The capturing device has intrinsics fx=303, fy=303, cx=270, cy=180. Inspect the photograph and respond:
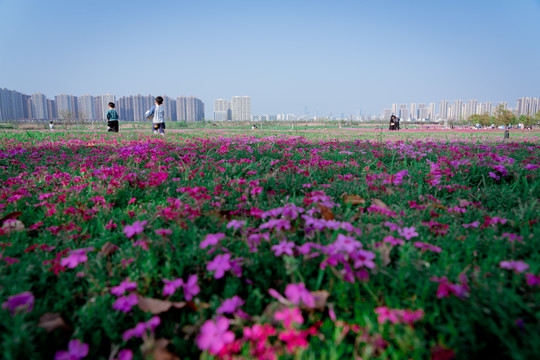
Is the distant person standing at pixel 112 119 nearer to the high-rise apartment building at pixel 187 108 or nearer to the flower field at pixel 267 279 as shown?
the flower field at pixel 267 279

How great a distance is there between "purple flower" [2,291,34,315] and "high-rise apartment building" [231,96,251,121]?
16242 centimetres

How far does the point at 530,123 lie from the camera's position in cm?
8362

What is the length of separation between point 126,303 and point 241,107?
166 meters

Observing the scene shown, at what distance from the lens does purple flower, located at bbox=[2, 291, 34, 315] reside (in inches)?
49.4

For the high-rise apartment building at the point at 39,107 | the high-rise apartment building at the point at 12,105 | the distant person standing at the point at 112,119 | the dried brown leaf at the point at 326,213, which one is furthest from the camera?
the high-rise apartment building at the point at 39,107

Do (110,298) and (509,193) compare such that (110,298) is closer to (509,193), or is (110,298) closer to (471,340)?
(471,340)

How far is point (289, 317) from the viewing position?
45.7 inches

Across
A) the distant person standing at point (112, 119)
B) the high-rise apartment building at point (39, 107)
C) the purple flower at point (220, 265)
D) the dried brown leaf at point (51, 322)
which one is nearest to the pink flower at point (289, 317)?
the purple flower at point (220, 265)

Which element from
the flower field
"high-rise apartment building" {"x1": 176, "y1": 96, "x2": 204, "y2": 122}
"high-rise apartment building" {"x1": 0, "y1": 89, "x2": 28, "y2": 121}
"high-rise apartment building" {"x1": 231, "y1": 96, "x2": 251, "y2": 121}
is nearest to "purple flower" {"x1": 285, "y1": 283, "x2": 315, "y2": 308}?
the flower field

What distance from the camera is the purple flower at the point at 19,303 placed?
1254 millimetres

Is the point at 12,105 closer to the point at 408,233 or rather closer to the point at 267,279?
the point at 267,279

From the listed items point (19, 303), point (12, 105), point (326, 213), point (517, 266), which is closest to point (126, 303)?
point (19, 303)

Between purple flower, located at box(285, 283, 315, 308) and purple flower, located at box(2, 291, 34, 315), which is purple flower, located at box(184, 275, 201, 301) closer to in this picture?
purple flower, located at box(285, 283, 315, 308)

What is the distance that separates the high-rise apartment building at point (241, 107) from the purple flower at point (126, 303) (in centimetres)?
16238
